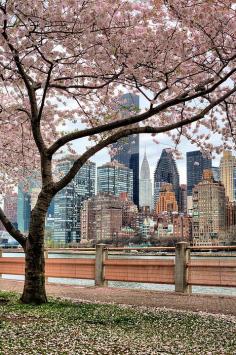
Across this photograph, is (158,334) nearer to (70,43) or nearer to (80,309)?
(80,309)

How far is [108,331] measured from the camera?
29.1ft

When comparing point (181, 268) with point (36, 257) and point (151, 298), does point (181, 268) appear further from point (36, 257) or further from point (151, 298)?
point (36, 257)

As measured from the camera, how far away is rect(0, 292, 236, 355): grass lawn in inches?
293

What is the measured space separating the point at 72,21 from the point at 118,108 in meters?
4.50

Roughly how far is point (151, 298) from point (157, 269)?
5.82 ft

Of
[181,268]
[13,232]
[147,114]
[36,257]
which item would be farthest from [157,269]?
[147,114]

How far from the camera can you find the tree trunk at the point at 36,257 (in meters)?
11.9

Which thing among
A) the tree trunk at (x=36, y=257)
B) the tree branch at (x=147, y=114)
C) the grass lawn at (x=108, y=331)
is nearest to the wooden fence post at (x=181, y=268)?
the grass lawn at (x=108, y=331)

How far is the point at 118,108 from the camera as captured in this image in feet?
50.0

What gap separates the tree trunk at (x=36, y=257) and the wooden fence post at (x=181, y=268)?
191 inches

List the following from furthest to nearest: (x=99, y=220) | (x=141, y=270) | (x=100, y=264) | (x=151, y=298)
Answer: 1. (x=99, y=220)
2. (x=100, y=264)
3. (x=141, y=270)
4. (x=151, y=298)

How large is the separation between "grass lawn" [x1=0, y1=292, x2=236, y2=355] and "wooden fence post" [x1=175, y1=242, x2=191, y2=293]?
3.45 m

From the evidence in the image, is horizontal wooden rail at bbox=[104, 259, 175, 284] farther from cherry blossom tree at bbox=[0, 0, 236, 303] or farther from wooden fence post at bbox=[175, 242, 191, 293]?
cherry blossom tree at bbox=[0, 0, 236, 303]

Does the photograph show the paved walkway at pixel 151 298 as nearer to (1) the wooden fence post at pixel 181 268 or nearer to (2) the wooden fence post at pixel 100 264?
(1) the wooden fence post at pixel 181 268
